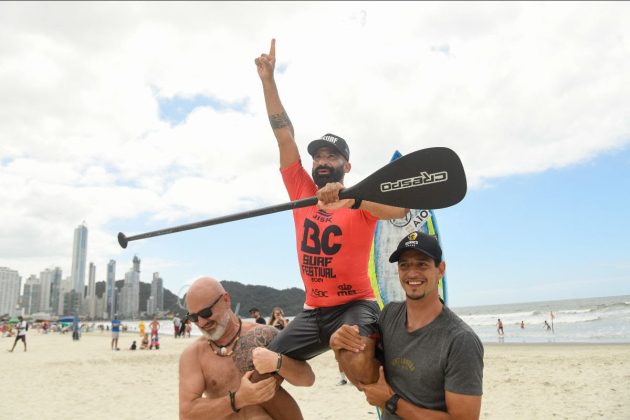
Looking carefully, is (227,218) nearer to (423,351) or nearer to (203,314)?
(203,314)

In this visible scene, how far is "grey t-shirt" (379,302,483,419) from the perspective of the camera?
237cm

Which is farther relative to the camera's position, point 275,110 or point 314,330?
point 275,110

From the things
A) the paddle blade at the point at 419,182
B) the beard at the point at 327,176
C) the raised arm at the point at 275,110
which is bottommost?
the paddle blade at the point at 419,182

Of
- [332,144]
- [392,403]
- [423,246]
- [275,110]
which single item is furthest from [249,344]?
[275,110]

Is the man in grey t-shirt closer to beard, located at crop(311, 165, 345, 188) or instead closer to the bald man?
the bald man

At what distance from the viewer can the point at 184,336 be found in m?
35.6

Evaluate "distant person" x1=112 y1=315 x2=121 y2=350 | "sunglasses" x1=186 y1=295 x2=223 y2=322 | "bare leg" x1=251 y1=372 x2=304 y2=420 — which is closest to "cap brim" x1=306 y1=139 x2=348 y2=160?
"sunglasses" x1=186 y1=295 x2=223 y2=322

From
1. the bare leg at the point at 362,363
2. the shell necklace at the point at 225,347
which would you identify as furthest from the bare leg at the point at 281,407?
the bare leg at the point at 362,363

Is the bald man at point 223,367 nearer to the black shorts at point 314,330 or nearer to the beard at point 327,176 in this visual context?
the black shorts at point 314,330

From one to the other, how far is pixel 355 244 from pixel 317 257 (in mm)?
263

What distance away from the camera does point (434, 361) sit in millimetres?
2455

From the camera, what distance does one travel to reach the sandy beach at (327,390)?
8492 mm

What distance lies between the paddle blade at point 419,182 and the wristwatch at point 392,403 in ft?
3.41

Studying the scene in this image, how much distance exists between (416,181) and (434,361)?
0.98 metres
